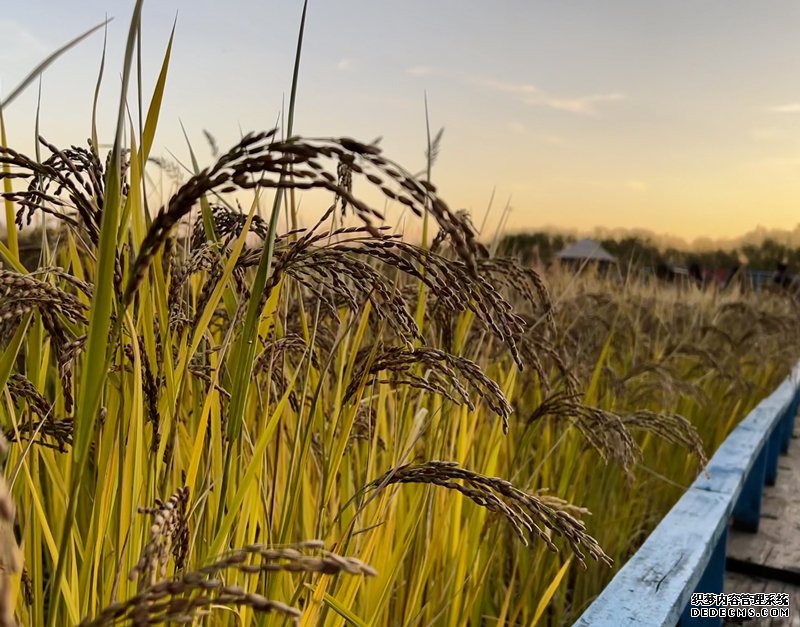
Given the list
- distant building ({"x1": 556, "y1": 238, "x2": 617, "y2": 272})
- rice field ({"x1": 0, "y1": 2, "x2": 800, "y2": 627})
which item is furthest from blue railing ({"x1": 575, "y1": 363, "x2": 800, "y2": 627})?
distant building ({"x1": 556, "y1": 238, "x2": 617, "y2": 272})

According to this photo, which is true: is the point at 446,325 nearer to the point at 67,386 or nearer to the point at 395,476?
the point at 395,476

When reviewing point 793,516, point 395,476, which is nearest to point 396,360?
point 395,476

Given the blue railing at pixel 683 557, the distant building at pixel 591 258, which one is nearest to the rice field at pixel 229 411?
the blue railing at pixel 683 557

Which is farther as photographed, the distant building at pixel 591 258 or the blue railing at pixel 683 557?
the distant building at pixel 591 258

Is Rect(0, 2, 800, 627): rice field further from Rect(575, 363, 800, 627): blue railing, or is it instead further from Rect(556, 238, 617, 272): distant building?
Rect(556, 238, 617, 272): distant building

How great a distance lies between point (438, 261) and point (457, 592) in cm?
88

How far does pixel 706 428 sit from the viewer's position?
13.6 feet

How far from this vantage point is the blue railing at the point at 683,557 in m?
1.37

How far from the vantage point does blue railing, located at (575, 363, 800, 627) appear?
1.37 metres

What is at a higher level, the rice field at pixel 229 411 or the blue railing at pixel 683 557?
the rice field at pixel 229 411

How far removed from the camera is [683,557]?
1702 millimetres

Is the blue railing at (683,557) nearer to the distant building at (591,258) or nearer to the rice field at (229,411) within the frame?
the rice field at (229,411)

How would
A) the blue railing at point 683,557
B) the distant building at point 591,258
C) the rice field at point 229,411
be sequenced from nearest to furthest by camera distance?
the rice field at point 229,411, the blue railing at point 683,557, the distant building at point 591,258

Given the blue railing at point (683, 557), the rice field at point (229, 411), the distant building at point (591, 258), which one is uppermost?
the distant building at point (591, 258)
